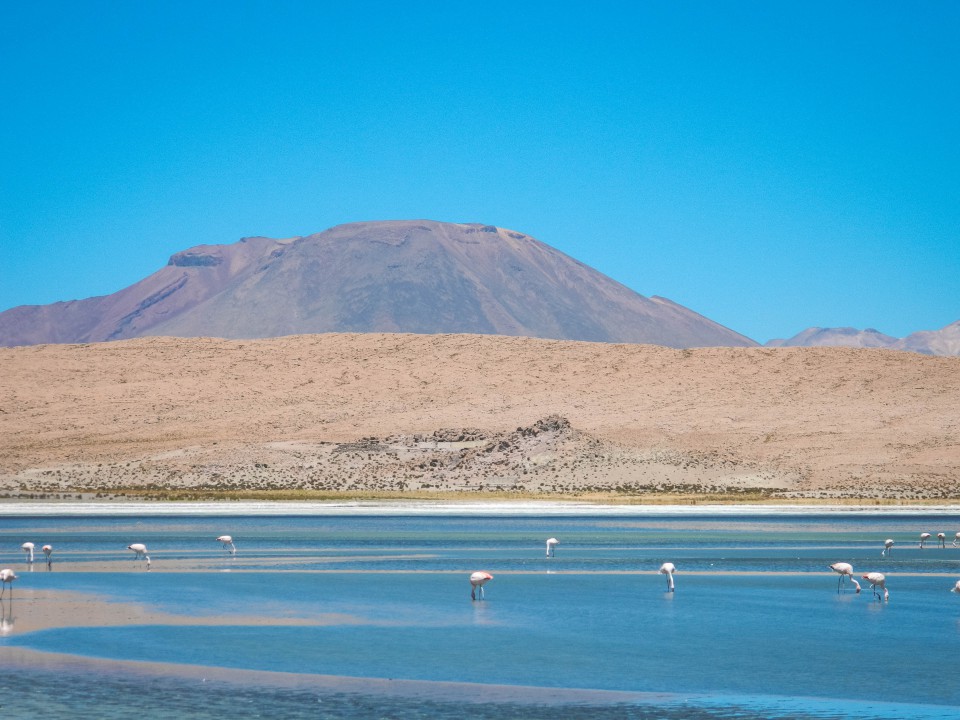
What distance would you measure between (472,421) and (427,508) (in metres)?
37.5

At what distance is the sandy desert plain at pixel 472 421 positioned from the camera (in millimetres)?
73750

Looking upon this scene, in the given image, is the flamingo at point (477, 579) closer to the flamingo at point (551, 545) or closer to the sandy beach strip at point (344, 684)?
the sandy beach strip at point (344, 684)

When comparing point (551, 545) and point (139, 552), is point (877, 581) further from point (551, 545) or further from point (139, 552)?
point (139, 552)

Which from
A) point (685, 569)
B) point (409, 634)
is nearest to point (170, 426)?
point (685, 569)

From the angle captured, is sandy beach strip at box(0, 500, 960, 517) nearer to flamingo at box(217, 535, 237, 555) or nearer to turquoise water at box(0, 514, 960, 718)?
turquoise water at box(0, 514, 960, 718)

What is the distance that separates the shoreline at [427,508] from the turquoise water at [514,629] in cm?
1448

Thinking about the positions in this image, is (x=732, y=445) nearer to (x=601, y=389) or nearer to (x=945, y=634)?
(x=601, y=389)

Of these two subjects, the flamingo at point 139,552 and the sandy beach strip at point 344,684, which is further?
the flamingo at point 139,552

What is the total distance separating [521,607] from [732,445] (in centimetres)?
6309

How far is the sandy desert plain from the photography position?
73750 mm

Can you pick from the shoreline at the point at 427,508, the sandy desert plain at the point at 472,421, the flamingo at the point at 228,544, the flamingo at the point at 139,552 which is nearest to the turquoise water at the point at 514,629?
the flamingo at the point at 139,552

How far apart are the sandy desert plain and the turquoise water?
27.6 meters

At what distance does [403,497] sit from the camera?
206 feet

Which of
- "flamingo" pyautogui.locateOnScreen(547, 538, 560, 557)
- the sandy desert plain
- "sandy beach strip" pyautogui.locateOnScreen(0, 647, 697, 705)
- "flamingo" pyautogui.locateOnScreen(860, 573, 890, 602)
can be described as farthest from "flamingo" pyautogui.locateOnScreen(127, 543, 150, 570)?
the sandy desert plain
